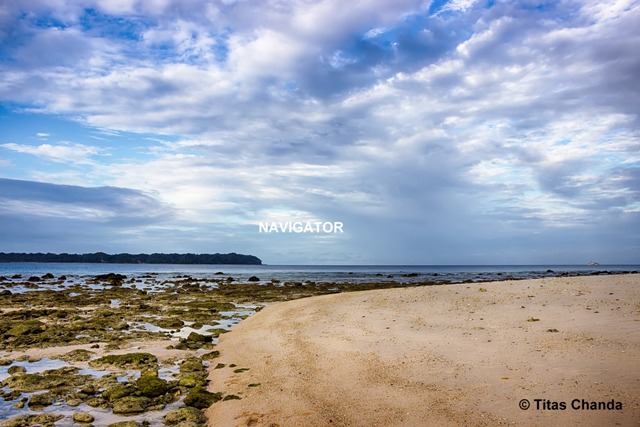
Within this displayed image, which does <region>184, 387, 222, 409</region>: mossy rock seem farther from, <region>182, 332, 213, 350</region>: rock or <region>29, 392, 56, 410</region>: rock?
<region>182, 332, 213, 350</region>: rock

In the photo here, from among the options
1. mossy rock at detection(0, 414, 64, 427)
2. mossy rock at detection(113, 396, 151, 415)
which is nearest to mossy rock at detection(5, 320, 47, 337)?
mossy rock at detection(0, 414, 64, 427)

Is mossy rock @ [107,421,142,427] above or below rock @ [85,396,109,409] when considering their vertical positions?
above

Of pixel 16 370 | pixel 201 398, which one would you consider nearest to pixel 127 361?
pixel 16 370

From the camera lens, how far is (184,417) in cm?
830

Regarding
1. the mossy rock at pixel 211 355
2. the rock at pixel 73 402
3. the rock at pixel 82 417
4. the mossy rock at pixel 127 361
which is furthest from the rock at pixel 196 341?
the rock at pixel 82 417

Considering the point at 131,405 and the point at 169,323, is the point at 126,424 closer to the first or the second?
the point at 131,405

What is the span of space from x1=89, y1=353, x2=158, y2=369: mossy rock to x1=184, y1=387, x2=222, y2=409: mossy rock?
3.86 meters

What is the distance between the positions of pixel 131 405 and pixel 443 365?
23.0 feet

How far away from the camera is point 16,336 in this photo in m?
16.9

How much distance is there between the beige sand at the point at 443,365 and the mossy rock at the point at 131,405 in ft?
5.02

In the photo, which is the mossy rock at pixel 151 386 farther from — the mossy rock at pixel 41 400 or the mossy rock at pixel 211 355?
the mossy rock at pixel 211 355

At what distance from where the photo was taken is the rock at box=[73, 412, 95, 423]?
8188 mm

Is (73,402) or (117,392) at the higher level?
(117,392)

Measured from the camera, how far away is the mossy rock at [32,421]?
791cm
